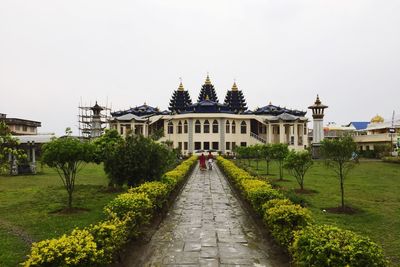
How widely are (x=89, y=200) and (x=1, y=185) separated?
7.77 m

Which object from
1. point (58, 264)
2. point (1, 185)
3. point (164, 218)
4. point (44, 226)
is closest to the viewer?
point (58, 264)

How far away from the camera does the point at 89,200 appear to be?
578 inches

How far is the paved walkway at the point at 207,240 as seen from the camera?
7117 millimetres

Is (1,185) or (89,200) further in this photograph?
(1,185)

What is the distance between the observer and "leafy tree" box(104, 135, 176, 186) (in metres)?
14.2

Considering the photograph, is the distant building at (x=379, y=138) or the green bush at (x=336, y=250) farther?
the distant building at (x=379, y=138)

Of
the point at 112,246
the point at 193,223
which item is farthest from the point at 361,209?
the point at 112,246

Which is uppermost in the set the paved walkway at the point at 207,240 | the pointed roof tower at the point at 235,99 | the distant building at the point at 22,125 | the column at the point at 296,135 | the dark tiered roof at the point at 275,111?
the pointed roof tower at the point at 235,99

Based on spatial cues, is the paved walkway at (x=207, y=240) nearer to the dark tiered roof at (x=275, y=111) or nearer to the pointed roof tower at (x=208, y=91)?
the dark tiered roof at (x=275, y=111)

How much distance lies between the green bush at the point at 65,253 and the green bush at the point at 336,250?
2.88 m

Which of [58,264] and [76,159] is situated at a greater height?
[76,159]

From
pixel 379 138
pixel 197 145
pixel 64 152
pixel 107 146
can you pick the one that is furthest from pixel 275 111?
pixel 64 152

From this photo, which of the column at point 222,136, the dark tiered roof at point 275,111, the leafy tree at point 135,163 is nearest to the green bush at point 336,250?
the leafy tree at point 135,163

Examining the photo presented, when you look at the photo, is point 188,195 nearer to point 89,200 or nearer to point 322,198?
point 89,200
